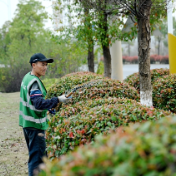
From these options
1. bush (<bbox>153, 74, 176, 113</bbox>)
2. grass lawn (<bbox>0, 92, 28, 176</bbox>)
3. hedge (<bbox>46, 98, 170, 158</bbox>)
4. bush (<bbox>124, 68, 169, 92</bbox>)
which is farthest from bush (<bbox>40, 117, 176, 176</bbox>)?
bush (<bbox>124, 68, 169, 92</bbox>)

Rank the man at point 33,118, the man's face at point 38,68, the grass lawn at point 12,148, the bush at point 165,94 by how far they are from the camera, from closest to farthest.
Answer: the man at point 33,118 < the man's face at point 38,68 < the grass lawn at point 12,148 < the bush at point 165,94

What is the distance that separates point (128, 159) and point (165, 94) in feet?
17.1

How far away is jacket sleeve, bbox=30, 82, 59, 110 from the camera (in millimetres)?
3535

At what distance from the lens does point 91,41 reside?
926 centimetres

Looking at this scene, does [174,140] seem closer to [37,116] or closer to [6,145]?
[37,116]

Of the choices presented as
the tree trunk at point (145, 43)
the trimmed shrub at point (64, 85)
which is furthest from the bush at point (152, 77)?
the tree trunk at point (145, 43)

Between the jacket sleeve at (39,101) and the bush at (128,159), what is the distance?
7.49 feet

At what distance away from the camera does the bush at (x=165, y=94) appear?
6.05m

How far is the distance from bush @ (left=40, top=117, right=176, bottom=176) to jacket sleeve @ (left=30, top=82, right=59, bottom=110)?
7.49 feet

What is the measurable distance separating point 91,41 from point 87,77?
322 centimetres

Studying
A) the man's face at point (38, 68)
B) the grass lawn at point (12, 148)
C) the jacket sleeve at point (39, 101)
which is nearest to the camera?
the jacket sleeve at point (39, 101)

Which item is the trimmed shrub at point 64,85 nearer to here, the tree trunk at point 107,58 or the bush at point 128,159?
the tree trunk at point 107,58

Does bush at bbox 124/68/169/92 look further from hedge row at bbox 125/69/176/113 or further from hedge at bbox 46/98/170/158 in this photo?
hedge at bbox 46/98/170/158

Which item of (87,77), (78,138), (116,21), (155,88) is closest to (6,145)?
(87,77)
